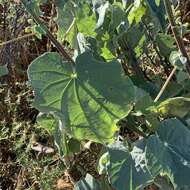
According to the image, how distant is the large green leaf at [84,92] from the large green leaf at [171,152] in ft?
0.33

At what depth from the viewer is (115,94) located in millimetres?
1367

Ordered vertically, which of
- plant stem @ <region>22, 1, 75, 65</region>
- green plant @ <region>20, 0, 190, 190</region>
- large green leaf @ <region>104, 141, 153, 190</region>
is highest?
plant stem @ <region>22, 1, 75, 65</region>

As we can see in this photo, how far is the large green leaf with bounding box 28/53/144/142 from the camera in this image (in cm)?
135

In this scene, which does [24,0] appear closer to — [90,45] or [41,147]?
[90,45]

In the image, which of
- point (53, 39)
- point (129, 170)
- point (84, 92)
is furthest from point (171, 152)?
point (53, 39)

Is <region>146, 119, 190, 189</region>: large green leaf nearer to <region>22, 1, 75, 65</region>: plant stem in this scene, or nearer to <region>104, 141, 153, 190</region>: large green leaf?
<region>104, 141, 153, 190</region>: large green leaf

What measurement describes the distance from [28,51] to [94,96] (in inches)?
52.0

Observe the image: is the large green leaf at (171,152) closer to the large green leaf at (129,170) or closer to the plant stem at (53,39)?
the large green leaf at (129,170)

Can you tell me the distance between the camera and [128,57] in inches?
65.2

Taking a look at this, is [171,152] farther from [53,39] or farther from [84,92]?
[53,39]

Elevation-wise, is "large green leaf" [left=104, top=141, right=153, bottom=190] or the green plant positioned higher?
the green plant

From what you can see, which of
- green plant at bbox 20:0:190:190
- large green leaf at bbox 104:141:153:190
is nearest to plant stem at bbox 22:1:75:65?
green plant at bbox 20:0:190:190

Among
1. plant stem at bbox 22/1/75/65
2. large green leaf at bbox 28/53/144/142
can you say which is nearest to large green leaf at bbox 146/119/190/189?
large green leaf at bbox 28/53/144/142

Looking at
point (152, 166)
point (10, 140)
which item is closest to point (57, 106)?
point (152, 166)
